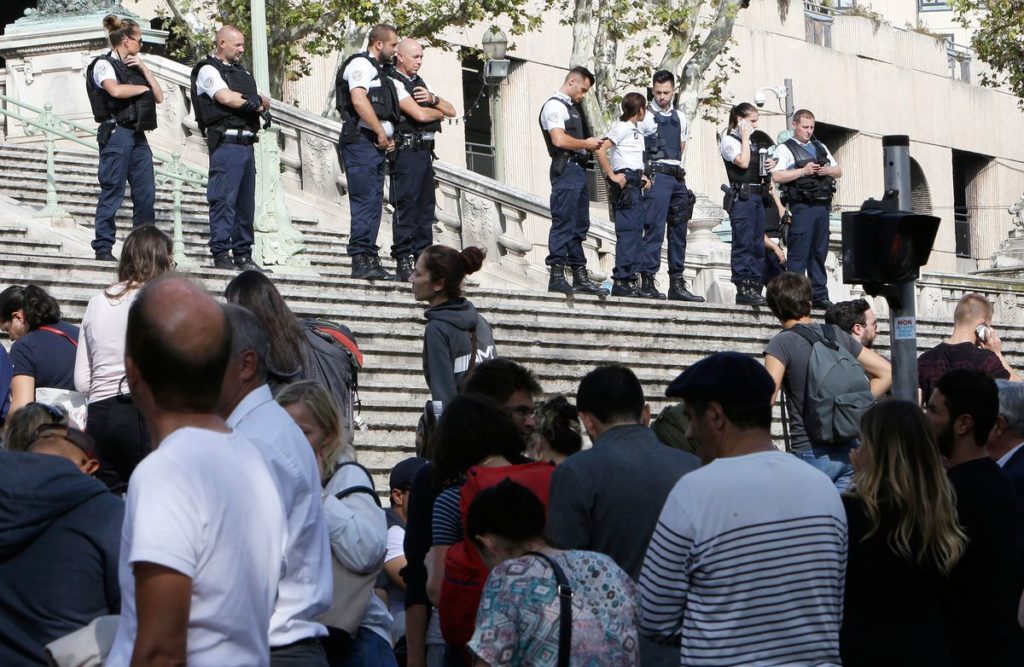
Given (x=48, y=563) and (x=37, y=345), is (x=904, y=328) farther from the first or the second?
(x=48, y=563)

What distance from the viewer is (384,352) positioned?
13086 mm

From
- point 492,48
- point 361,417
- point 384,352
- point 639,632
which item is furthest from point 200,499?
point 492,48

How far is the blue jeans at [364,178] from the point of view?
14211 mm

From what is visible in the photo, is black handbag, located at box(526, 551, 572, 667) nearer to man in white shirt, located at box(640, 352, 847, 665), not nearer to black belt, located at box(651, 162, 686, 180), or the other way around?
man in white shirt, located at box(640, 352, 847, 665)

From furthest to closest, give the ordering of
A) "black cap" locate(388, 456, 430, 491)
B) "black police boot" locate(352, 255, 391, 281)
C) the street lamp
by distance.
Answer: the street lamp < "black police boot" locate(352, 255, 391, 281) < "black cap" locate(388, 456, 430, 491)

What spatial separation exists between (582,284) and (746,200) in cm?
186

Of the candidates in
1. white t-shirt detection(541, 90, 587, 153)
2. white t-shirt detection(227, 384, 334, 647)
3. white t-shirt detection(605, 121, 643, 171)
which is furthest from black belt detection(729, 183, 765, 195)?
white t-shirt detection(227, 384, 334, 647)

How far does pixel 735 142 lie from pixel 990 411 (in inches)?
398

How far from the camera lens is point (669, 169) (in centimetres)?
1600

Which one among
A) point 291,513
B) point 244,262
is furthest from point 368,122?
point 291,513

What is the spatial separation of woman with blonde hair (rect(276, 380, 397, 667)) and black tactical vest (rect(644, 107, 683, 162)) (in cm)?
1022

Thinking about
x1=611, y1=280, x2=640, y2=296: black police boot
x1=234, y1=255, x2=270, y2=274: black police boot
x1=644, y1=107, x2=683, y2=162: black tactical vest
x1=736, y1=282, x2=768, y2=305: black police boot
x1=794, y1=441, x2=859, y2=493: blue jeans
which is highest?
x1=644, y1=107, x2=683, y2=162: black tactical vest

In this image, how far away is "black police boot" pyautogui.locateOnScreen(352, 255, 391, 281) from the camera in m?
14.4

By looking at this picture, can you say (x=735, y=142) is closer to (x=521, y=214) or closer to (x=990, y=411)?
(x=521, y=214)
